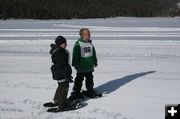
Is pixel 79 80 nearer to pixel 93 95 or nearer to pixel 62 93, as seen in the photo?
pixel 93 95

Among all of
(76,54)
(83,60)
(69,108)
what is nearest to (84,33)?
(76,54)

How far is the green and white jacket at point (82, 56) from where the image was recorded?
26.1 feet

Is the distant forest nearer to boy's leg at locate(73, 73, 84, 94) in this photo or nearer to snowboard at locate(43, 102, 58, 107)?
boy's leg at locate(73, 73, 84, 94)

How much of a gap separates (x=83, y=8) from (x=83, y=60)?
138424mm

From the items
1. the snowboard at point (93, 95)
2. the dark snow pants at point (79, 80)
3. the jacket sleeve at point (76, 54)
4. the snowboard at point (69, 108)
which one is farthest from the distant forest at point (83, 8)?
the snowboard at point (69, 108)

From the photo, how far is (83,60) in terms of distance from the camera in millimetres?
8055

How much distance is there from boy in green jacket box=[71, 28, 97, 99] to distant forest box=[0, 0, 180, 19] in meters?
86.3

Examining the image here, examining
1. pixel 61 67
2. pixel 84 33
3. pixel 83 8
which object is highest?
pixel 83 8

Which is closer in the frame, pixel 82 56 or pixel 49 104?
pixel 49 104

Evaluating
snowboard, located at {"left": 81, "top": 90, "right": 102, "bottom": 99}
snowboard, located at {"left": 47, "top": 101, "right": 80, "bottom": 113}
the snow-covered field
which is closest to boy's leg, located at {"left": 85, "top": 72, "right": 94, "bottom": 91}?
snowboard, located at {"left": 81, "top": 90, "right": 102, "bottom": 99}

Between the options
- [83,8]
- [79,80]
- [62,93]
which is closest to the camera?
[62,93]

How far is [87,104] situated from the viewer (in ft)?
25.6

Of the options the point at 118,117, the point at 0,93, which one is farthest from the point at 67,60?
the point at 0,93

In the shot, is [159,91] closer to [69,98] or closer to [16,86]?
[69,98]
